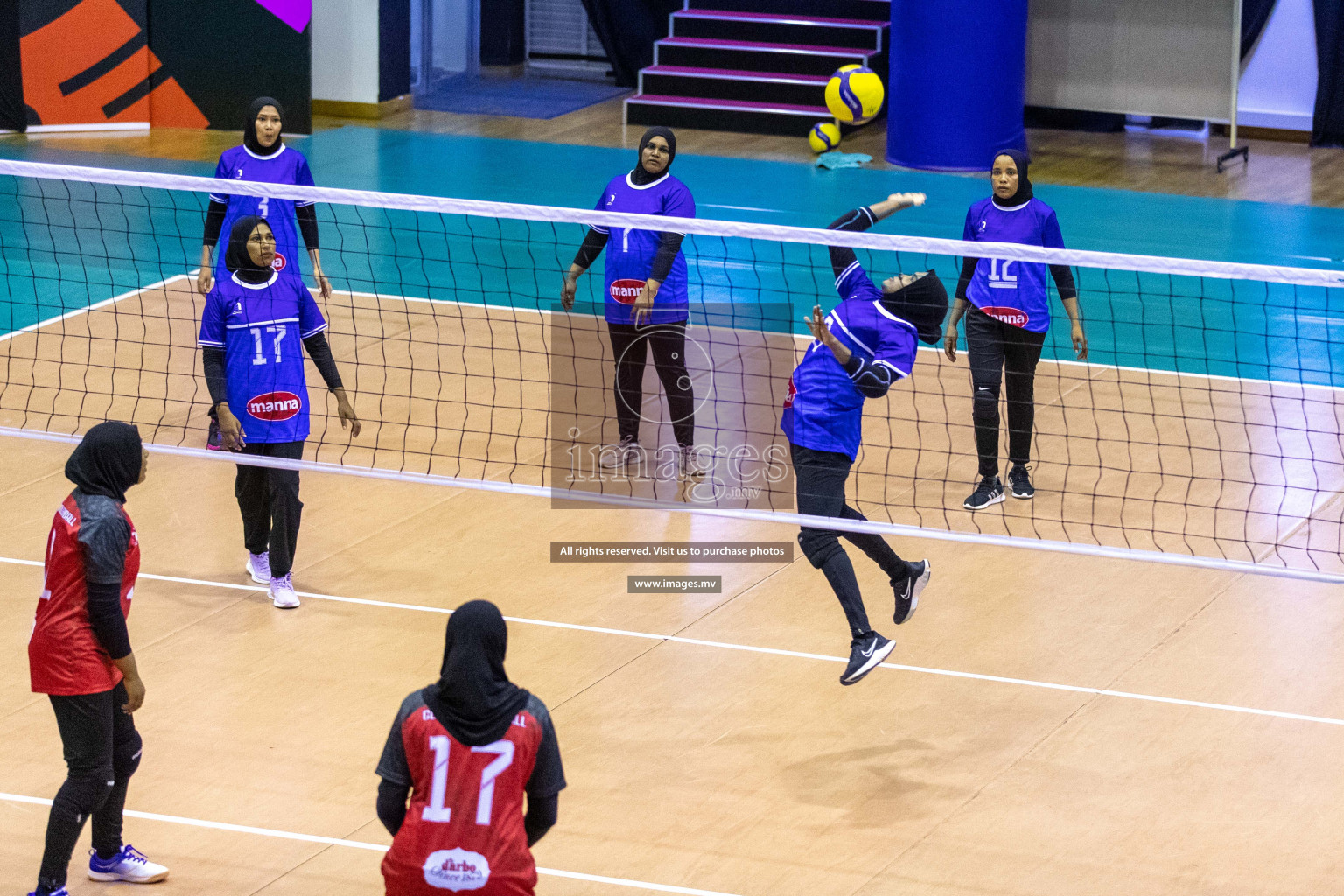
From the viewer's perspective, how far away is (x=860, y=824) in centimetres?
548

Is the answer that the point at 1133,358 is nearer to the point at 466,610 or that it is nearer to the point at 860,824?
the point at 860,824

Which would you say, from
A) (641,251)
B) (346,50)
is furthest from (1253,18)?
(641,251)

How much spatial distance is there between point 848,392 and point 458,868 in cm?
288

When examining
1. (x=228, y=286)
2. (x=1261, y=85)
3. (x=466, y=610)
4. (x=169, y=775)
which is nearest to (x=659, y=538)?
(x=228, y=286)

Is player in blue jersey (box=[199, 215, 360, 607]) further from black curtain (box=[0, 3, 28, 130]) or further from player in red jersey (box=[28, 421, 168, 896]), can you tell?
black curtain (box=[0, 3, 28, 130])

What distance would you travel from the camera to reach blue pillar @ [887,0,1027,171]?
1566 centimetres

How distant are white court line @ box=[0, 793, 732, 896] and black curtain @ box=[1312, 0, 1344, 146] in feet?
48.1

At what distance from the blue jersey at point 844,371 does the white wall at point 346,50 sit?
13164mm

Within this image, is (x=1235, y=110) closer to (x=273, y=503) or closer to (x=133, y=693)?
(x=273, y=503)

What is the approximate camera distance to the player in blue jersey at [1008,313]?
7.99 meters

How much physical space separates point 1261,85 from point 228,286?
46.3 feet

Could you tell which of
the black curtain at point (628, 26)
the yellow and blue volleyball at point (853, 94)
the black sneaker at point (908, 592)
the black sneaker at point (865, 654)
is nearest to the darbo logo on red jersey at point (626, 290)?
the black sneaker at point (908, 592)

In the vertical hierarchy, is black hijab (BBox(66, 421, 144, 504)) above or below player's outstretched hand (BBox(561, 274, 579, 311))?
above

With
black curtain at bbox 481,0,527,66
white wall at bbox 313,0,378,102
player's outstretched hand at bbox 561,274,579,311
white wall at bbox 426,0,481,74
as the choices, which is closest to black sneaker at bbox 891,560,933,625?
player's outstretched hand at bbox 561,274,579,311
